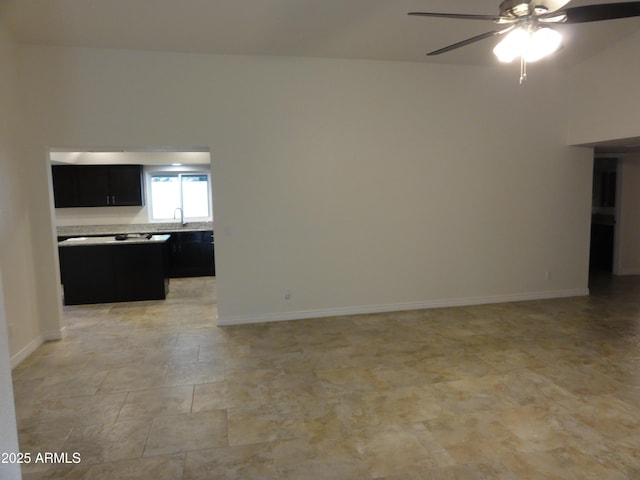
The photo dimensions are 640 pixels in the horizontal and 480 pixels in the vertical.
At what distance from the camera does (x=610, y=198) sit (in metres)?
7.29

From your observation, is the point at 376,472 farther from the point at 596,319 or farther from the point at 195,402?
the point at 596,319

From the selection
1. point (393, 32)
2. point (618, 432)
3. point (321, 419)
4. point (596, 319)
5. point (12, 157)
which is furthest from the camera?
point (596, 319)

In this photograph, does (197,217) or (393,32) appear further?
(197,217)

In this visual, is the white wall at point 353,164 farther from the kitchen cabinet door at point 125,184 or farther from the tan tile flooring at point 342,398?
the kitchen cabinet door at point 125,184

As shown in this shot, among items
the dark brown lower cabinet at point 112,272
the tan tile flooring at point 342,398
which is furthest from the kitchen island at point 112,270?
the tan tile flooring at point 342,398

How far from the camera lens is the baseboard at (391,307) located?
4.77m

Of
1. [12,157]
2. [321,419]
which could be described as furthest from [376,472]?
[12,157]

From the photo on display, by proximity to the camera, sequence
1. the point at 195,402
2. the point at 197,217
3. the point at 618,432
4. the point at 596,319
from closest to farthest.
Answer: the point at 618,432 < the point at 195,402 < the point at 596,319 < the point at 197,217

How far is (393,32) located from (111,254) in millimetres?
4796

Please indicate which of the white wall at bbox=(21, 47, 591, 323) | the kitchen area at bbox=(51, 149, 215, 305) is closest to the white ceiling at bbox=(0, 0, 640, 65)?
the white wall at bbox=(21, 47, 591, 323)

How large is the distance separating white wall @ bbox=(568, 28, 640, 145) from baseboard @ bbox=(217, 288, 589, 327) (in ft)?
7.20

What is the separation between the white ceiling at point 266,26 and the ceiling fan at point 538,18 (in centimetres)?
129

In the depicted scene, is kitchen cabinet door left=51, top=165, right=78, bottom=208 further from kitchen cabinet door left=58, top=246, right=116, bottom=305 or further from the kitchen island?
kitchen cabinet door left=58, top=246, right=116, bottom=305

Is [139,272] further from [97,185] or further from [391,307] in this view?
[391,307]
